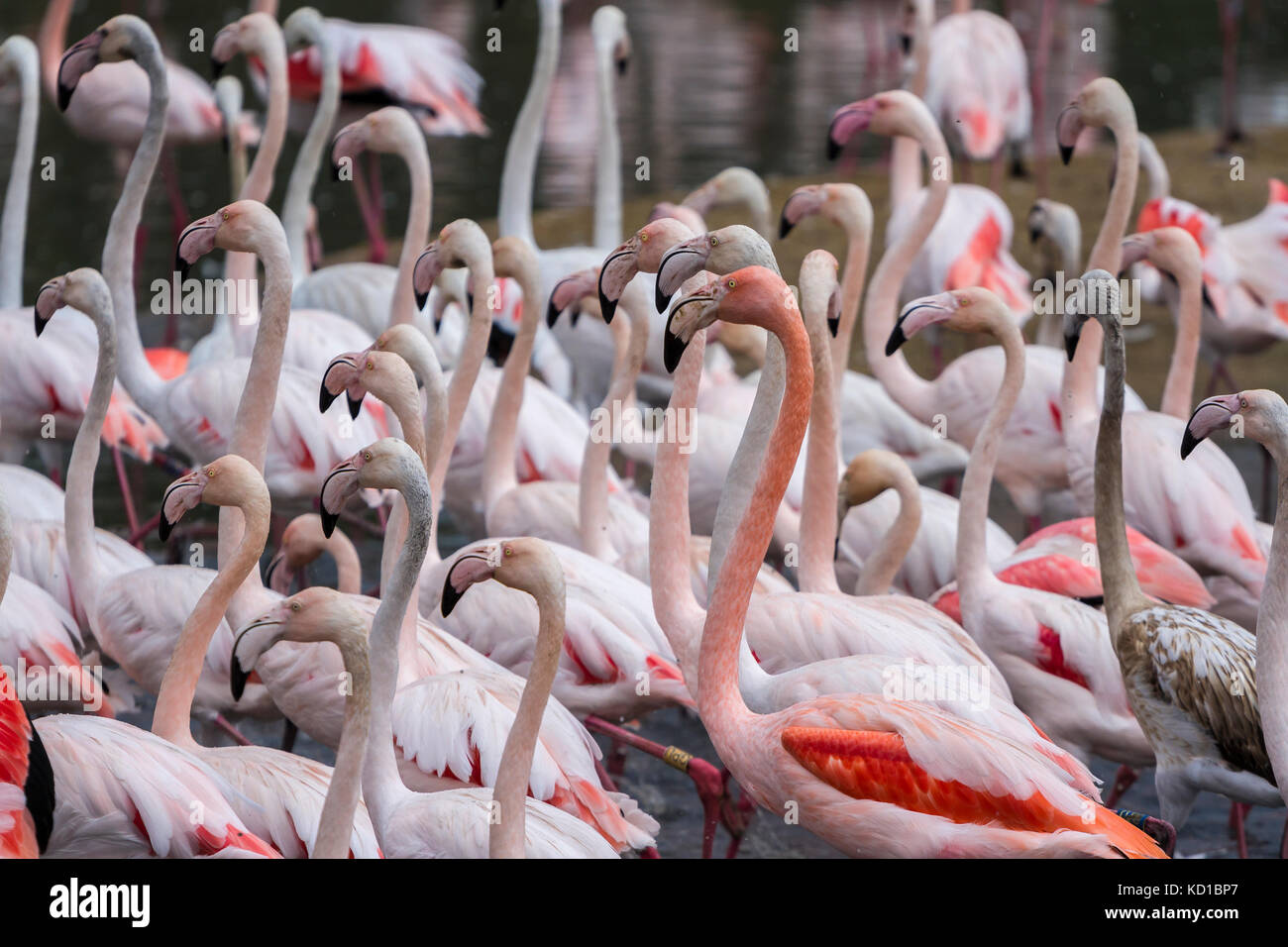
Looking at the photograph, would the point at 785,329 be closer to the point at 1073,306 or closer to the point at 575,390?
the point at 1073,306

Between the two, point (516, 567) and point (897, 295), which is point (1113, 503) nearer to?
point (516, 567)

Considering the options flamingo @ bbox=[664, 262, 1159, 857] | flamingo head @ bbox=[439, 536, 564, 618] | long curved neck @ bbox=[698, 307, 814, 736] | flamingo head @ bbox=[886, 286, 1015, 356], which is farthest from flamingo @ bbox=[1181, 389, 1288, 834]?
flamingo head @ bbox=[439, 536, 564, 618]

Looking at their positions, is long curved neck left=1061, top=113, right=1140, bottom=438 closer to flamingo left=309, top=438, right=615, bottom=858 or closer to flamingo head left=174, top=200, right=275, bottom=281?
flamingo head left=174, top=200, right=275, bottom=281

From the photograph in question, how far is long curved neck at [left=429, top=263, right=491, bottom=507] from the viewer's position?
479 cm

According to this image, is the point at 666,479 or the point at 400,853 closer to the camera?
the point at 400,853

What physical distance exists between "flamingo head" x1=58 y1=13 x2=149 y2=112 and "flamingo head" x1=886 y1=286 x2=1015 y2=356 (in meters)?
2.59

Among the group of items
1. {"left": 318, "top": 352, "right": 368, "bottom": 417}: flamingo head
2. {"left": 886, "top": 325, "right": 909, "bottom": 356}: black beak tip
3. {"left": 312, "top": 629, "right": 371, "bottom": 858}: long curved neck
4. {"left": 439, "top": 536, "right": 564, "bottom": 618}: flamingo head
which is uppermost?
{"left": 318, "top": 352, "right": 368, "bottom": 417}: flamingo head

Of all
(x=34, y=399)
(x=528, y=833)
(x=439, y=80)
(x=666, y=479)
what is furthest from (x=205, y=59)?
(x=528, y=833)

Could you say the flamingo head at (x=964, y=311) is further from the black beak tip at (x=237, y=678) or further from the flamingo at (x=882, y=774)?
the black beak tip at (x=237, y=678)

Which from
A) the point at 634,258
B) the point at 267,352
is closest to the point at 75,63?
the point at 267,352

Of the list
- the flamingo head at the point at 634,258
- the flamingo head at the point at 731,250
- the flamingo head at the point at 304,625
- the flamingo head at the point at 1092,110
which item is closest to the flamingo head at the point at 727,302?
the flamingo head at the point at 731,250

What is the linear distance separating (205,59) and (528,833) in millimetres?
11030

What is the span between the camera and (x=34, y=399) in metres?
5.59

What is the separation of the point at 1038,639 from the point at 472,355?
1769mm
